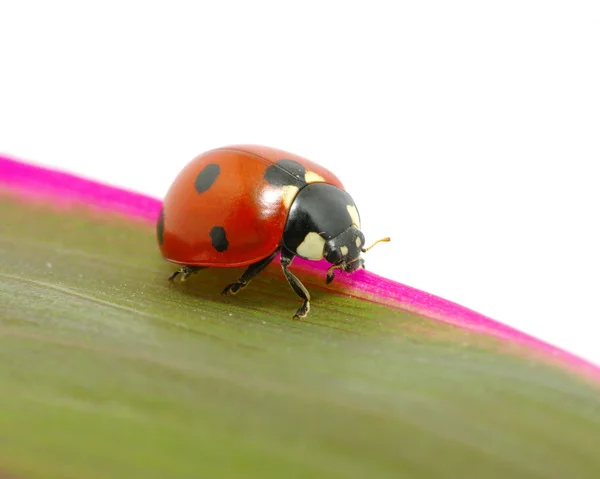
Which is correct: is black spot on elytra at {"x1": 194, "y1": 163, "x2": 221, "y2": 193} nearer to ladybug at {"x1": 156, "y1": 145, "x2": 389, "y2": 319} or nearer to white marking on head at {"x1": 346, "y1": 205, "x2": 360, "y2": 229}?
ladybug at {"x1": 156, "y1": 145, "x2": 389, "y2": 319}

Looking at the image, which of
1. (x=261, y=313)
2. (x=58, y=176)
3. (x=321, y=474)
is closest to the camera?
(x=321, y=474)

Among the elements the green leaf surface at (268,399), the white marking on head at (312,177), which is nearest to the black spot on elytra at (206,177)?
the white marking on head at (312,177)

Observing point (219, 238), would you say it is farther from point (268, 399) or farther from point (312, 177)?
point (268, 399)

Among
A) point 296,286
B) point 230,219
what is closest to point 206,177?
point 230,219

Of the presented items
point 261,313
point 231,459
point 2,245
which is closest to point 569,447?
point 231,459

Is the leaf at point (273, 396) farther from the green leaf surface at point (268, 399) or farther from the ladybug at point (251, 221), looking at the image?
the ladybug at point (251, 221)

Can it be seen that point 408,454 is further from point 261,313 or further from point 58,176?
point 58,176
